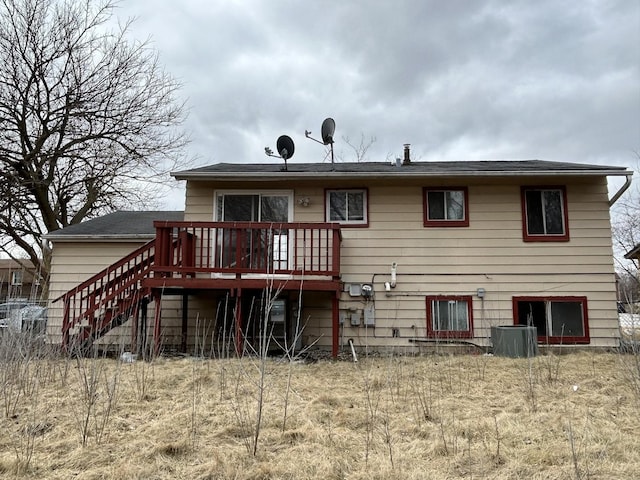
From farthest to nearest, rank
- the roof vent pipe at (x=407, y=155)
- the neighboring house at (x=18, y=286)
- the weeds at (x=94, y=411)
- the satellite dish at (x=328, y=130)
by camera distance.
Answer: the roof vent pipe at (x=407, y=155), the satellite dish at (x=328, y=130), the neighboring house at (x=18, y=286), the weeds at (x=94, y=411)

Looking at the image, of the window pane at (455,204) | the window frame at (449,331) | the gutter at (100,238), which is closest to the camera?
the window frame at (449,331)

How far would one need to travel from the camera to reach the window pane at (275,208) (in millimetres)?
8773

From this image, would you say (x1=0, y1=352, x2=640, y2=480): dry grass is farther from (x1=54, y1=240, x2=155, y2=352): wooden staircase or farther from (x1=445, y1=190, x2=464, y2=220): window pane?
(x1=445, y1=190, x2=464, y2=220): window pane

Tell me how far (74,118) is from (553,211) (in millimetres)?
14278

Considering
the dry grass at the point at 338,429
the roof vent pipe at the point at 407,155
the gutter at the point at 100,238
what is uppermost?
the roof vent pipe at the point at 407,155

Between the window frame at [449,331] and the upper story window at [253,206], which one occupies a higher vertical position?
the upper story window at [253,206]

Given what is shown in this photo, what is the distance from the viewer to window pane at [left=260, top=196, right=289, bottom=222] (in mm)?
8773

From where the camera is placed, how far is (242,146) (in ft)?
76.1

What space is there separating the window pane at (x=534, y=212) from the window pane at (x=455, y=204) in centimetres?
126

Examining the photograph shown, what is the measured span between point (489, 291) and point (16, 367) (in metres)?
7.55

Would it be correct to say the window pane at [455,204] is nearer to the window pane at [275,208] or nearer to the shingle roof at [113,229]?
the window pane at [275,208]

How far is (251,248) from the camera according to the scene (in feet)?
24.7

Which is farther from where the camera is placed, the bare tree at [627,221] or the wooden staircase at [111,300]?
the bare tree at [627,221]

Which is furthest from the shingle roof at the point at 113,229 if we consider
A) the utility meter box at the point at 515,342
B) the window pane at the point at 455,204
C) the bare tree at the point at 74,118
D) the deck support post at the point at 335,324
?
the utility meter box at the point at 515,342
